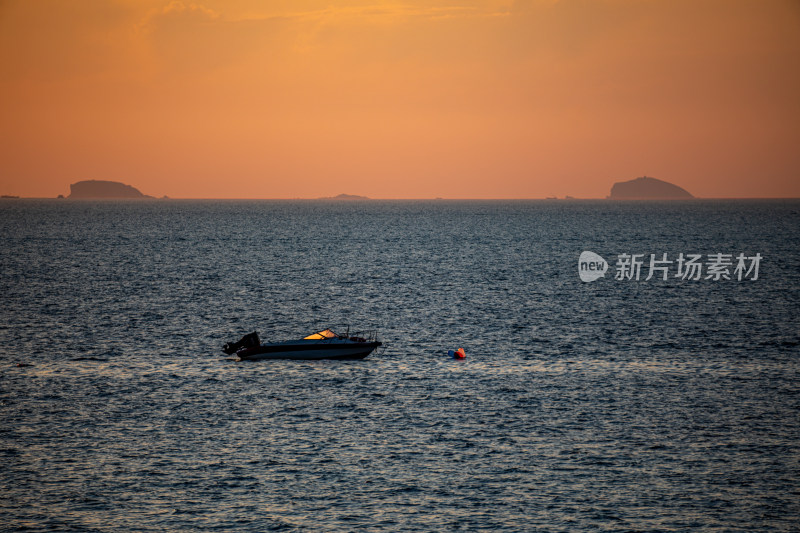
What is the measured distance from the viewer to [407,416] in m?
47.4

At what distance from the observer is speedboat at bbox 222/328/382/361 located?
62.1 meters

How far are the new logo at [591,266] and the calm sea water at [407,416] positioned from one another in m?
29.7

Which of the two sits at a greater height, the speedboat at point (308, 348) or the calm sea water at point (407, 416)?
the speedboat at point (308, 348)

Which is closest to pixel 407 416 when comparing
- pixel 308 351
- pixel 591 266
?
pixel 308 351

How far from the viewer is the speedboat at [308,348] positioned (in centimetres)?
6209

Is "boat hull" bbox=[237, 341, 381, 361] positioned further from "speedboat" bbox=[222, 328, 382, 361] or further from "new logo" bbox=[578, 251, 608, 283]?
"new logo" bbox=[578, 251, 608, 283]

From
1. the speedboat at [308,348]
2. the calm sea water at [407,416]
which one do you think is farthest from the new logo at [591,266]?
the speedboat at [308,348]

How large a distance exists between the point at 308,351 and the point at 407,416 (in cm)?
1679

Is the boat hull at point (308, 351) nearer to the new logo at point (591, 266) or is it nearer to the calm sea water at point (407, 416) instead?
the calm sea water at point (407, 416)

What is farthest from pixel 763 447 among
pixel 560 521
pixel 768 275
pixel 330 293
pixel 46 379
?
pixel 768 275

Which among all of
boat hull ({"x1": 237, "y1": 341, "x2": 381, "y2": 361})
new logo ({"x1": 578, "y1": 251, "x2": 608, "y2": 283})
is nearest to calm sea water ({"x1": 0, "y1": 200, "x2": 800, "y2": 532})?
boat hull ({"x1": 237, "y1": 341, "x2": 381, "y2": 361})

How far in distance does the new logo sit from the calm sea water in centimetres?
2972

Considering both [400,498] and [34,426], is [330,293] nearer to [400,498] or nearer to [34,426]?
[34,426]

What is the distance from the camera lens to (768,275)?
122188 millimetres
